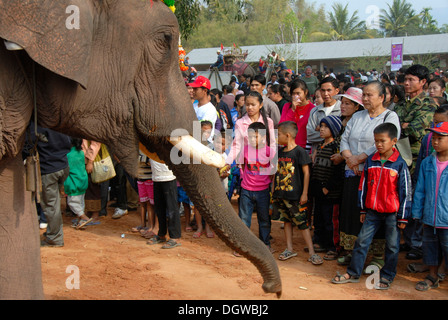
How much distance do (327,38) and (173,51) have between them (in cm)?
7008

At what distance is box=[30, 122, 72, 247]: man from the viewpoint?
6699 millimetres

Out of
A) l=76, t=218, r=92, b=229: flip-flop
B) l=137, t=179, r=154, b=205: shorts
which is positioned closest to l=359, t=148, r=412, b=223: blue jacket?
l=137, t=179, r=154, b=205: shorts

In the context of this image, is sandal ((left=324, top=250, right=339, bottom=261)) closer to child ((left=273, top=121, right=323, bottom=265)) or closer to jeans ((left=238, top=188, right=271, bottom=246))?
child ((left=273, top=121, right=323, bottom=265))

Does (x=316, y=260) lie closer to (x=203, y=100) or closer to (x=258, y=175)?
(x=258, y=175)

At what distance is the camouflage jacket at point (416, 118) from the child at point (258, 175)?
183 centimetres

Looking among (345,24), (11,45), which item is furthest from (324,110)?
(345,24)

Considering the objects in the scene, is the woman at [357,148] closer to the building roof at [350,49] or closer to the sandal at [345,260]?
the sandal at [345,260]

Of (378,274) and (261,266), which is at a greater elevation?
(261,266)

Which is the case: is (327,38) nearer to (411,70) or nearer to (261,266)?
(411,70)

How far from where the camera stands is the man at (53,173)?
6699mm

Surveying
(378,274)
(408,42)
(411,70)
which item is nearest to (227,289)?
(378,274)

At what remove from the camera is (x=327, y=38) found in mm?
68875

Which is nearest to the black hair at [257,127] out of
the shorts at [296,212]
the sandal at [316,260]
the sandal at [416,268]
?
the shorts at [296,212]

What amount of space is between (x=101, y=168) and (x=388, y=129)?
493cm
